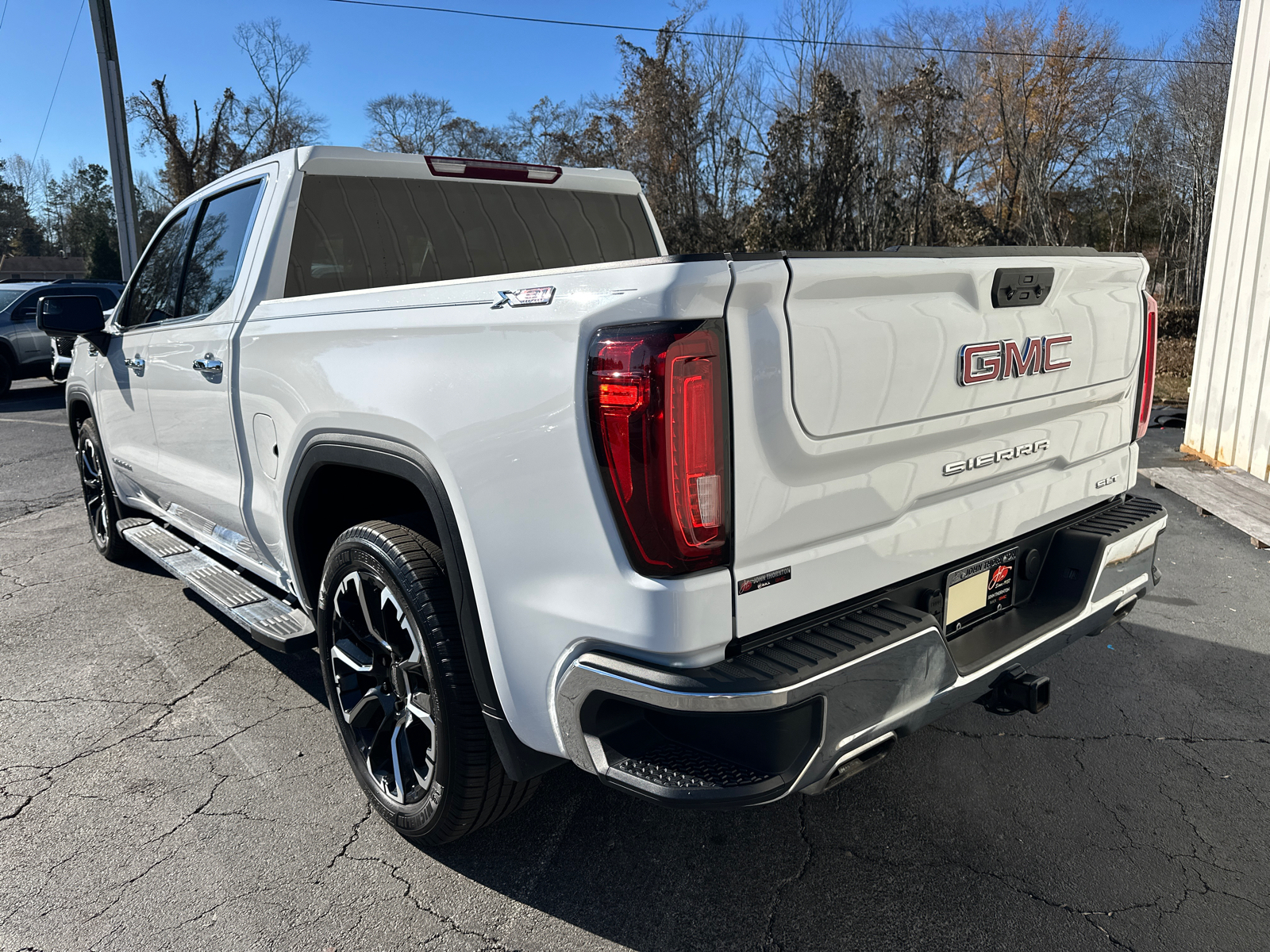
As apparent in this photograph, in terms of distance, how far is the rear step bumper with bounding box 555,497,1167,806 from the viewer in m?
1.71

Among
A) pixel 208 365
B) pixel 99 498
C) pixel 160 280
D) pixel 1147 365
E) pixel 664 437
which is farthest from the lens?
pixel 99 498

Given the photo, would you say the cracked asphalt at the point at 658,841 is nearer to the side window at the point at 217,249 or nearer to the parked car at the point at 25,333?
the side window at the point at 217,249

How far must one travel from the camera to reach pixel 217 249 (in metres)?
3.64

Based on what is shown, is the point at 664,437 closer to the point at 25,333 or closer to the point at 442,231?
the point at 442,231

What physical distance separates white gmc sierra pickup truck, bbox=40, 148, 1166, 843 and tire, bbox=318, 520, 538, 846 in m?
0.01

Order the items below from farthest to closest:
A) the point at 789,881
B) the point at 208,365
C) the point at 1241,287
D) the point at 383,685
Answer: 1. the point at 1241,287
2. the point at 208,365
3. the point at 383,685
4. the point at 789,881

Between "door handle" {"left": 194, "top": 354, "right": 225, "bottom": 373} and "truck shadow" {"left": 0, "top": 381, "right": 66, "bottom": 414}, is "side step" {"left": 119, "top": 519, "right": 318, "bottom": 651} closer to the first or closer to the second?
"door handle" {"left": 194, "top": 354, "right": 225, "bottom": 373}

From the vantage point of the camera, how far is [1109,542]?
2559mm

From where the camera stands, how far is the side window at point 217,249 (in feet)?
11.2

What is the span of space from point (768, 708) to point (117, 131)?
18207mm

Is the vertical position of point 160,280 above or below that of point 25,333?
above

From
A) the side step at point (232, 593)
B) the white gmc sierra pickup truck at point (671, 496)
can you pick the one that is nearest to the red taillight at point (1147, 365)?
the white gmc sierra pickup truck at point (671, 496)

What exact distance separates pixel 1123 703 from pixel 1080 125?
3407 centimetres

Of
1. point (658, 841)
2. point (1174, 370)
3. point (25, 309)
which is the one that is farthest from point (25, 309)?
point (1174, 370)
